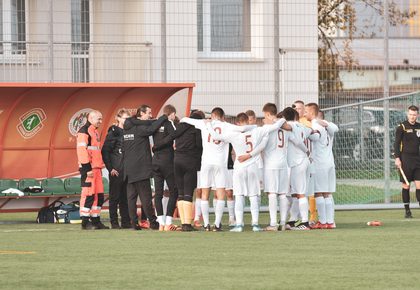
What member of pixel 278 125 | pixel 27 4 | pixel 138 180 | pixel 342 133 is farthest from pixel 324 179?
pixel 27 4

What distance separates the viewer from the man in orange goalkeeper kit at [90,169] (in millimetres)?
19953

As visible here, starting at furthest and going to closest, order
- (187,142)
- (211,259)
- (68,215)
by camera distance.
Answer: (68,215), (187,142), (211,259)

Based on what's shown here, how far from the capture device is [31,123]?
23234 millimetres

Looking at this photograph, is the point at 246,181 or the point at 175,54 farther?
the point at 175,54

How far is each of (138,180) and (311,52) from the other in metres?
8.52

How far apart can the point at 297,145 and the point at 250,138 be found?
764 millimetres

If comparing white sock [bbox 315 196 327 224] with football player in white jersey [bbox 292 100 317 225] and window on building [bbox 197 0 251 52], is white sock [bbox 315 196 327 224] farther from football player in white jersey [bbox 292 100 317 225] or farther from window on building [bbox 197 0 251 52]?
window on building [bbox 197 0 251 52]

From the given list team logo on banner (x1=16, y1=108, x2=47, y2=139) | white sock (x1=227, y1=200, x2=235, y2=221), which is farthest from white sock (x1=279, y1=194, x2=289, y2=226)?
team logo on banner (x1=16, y1=108, x2=47, y2=139)

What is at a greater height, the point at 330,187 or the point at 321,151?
the point at 321,151

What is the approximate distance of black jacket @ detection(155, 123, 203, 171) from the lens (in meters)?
19.5

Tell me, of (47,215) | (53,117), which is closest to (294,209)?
(47,215)

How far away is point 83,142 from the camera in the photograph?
1991 cm

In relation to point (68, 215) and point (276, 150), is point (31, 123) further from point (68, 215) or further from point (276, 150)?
point (276, 150)

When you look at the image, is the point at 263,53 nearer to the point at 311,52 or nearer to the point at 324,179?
the point at 311,52
